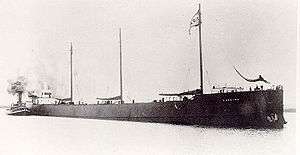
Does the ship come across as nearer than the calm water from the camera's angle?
No

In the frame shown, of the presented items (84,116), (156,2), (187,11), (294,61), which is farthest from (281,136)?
(84,116)

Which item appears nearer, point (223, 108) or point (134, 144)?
point (134, 144)

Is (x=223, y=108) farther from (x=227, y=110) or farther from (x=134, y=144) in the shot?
(x=134, y=144)

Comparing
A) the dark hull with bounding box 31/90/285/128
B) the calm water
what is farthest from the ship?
the calm water

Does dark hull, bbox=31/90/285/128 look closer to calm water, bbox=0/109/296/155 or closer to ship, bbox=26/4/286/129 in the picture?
ship, bbox=26/4/286/129

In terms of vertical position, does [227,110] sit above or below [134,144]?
above

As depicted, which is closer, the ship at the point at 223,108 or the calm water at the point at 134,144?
the calm water at the point at 134,144

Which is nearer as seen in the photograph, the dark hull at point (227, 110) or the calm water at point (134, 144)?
the calm water at point (134, 144)

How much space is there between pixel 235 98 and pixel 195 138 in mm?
2943

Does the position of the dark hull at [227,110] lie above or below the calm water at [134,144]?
above

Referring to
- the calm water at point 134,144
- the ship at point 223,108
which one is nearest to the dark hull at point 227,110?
the ship at point 223,108

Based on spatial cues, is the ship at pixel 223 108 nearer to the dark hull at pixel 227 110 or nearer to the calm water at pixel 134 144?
the dark hull at pixel 227 110

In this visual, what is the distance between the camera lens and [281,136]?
30.1 feet

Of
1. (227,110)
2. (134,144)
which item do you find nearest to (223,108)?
(227,110)
